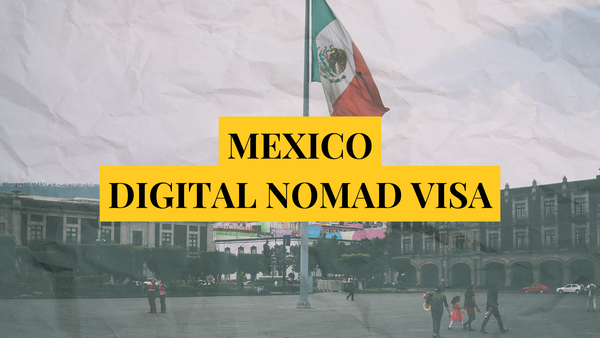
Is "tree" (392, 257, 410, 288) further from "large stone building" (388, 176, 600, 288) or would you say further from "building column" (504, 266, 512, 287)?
"building column" (504, 266, 512, 287)

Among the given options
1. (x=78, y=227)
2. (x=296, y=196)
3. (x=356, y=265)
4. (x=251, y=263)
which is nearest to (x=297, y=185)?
(x=296, y=196)

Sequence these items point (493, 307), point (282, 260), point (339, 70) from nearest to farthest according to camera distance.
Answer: point (493, 307) → point (282, 260) → point (339, 70)

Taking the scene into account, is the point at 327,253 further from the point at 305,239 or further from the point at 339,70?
the point at 339,70

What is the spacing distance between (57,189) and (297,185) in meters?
2.16

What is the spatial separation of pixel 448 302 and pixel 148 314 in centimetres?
283

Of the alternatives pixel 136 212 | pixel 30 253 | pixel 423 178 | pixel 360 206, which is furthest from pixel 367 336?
pixel 30 253

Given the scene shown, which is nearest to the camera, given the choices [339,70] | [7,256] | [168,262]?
[7,256]

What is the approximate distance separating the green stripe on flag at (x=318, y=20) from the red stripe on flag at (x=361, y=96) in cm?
33

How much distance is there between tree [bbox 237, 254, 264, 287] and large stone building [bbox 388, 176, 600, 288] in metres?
1.37

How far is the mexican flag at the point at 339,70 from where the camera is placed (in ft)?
16.2

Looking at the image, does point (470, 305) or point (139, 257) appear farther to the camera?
point (470, 305)

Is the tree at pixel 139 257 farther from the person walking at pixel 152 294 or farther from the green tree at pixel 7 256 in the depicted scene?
the green tree at pixel 7 256

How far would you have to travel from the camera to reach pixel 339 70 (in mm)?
5066

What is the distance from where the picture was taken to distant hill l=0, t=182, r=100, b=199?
4648 mm
